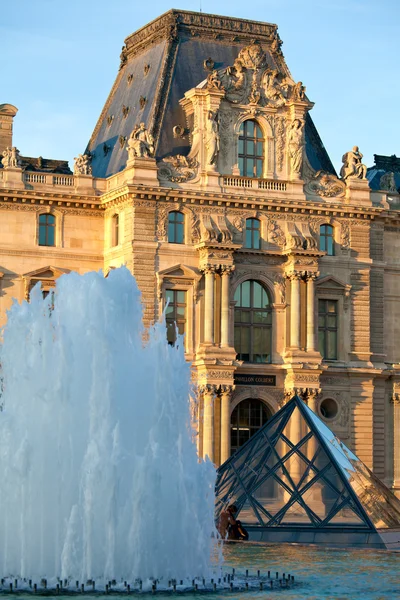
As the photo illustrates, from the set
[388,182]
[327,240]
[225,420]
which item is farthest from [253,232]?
[388,182]

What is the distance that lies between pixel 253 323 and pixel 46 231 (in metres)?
9.73

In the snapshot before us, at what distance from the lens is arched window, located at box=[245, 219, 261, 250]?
68875mm

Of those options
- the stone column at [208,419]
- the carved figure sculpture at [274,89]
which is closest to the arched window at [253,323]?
the stone column at [208,419]

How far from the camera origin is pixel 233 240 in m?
68.3

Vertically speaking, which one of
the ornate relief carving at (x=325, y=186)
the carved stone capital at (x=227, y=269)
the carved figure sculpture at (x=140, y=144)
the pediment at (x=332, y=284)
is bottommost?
the pediment at (x=332, y=284)

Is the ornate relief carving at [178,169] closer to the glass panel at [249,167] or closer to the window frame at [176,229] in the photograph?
the window frame at [176,229]

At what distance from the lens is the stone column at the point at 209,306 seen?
6644 centimetres

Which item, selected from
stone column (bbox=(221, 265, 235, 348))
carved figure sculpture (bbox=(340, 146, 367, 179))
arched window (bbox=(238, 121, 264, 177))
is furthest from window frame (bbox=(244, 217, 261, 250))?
carved figure sculpture (bbox=(340, 146, 367, 179))

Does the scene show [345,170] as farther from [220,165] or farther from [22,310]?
[22,310]

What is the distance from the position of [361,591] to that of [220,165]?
37.9 meters

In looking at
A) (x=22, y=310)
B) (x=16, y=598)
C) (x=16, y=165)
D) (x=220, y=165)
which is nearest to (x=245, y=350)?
(x=220, y=165)

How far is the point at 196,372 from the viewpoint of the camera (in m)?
66.6

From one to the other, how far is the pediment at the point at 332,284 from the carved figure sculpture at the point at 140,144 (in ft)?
30.9

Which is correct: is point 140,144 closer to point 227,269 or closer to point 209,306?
point 227,269
